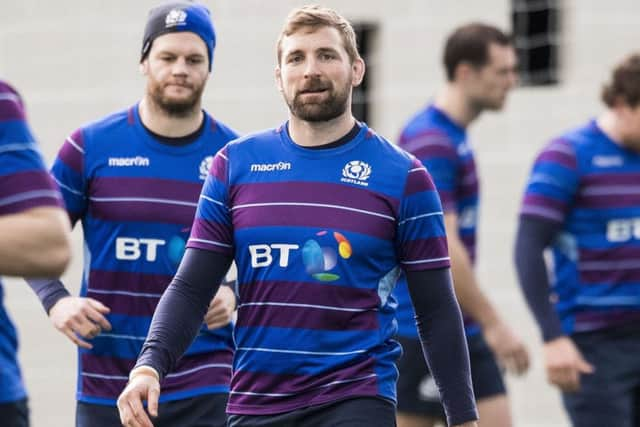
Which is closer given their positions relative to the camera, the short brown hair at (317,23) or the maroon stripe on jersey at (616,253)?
the short brown hair at (317,23)

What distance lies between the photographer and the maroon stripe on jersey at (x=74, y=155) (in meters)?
5.72

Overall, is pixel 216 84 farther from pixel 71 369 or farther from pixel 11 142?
pixel 11 142

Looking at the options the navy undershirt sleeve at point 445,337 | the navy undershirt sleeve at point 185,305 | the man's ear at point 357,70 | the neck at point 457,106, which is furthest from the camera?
the neck at point 457,106

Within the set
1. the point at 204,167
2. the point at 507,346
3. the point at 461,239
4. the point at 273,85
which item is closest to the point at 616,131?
the point at 461,239

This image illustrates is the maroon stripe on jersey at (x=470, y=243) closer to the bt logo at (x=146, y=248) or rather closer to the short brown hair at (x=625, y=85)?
the short brown hair at (x=625, y=85)

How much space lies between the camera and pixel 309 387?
468 centimetres

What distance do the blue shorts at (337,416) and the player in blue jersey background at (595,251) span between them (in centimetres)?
224

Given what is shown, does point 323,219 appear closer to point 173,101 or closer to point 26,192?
point 173,101

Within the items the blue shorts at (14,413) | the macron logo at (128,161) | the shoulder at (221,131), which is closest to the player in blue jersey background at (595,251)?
the shoulder at (221,131)

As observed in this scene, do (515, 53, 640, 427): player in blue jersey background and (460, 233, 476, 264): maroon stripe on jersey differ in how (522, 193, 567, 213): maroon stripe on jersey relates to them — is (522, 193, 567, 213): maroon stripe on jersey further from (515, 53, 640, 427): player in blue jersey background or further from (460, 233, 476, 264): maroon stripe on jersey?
(460, 233, 476, 264): maroon stripe on jersey

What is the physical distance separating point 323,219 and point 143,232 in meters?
1.10

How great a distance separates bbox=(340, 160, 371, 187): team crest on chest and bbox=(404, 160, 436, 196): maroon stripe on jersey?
120 millimetres

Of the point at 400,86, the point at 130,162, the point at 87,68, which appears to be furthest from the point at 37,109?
the point at 130,162

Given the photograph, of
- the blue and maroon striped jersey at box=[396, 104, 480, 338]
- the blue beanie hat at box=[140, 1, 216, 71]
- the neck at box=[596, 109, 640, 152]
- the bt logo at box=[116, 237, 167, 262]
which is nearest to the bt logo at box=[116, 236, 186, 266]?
the bt logo at box=[116, 237, 167, 262]
